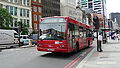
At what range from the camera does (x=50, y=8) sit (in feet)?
228

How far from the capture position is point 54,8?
Result: 239 feet

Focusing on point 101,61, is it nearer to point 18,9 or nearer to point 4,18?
point 4,18

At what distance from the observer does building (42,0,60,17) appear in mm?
65500

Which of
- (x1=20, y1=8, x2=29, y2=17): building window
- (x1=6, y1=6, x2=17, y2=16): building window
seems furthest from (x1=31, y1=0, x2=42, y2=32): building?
(x1=6, y1=6, x2=17, y2=16): building window

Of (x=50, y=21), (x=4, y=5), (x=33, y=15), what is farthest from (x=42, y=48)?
(x=33, y=15)

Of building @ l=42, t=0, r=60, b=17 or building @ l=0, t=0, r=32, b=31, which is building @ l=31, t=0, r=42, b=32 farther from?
building @ l=42, t=0, r=60, b=17

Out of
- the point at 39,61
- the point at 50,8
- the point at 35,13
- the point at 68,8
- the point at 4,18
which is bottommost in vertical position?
the point at 39,61

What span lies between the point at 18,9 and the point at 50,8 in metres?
19.6

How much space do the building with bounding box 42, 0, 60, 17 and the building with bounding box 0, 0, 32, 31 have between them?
32.4ft

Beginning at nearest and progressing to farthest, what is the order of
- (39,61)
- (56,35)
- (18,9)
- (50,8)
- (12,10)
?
1. (39,61)
2. (56,35)
3. (12,10)
4. (18,9)
5. (50,8)

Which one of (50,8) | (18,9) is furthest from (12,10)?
(50,8)

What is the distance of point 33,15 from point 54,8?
15605mm

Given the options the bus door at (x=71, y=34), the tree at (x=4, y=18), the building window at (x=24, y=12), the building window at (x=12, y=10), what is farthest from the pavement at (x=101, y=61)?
the building window at (x=24, y=12)

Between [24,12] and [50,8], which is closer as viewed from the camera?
[24,12]
